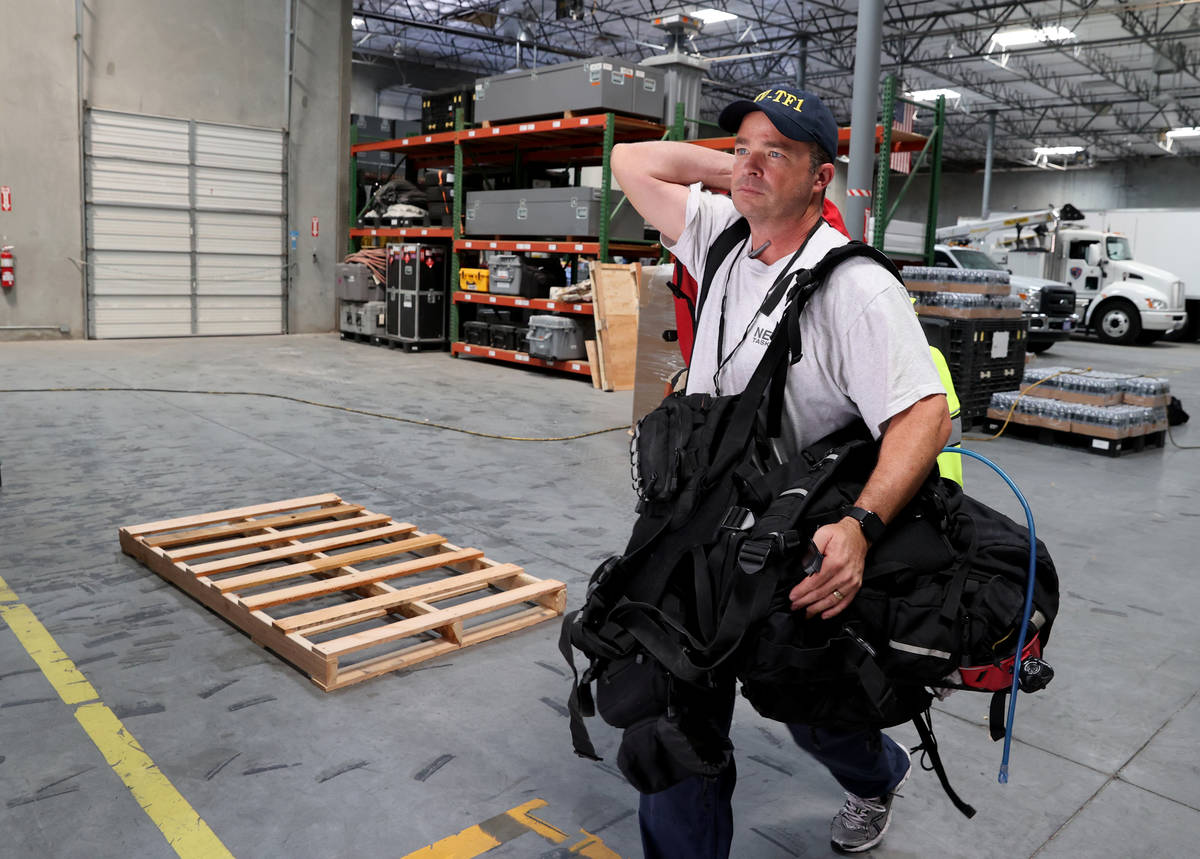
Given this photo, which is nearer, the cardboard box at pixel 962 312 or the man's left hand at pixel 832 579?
the man's left hand at pixel 832 579

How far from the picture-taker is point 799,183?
195 centimetres

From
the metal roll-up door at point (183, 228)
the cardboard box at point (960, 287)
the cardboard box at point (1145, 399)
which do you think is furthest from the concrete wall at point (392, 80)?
the cardboard box at point (1145, 399)

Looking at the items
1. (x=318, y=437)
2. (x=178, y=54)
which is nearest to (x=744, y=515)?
(x=318, y=437)

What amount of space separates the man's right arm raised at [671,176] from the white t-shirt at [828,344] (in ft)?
0.37

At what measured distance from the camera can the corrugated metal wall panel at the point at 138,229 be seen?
544 inches

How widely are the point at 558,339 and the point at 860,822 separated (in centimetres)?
926

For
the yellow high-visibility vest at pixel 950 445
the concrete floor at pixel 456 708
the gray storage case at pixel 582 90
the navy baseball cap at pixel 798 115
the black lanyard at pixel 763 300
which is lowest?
the concrete floor at pixel 456 708

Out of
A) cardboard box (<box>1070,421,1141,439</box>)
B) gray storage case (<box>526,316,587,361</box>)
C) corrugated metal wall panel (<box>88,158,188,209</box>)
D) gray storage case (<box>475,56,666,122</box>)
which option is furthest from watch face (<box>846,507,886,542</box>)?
corrugated metal wall panel (<box>88,158,188,209</box>)

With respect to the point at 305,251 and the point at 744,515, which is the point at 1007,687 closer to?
the point at 744,515

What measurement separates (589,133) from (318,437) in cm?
673

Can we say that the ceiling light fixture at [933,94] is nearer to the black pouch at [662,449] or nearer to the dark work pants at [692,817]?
the black pouch at [662,449]

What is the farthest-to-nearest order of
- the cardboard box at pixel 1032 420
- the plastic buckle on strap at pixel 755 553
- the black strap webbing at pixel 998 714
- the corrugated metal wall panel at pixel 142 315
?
→ the corrugated metal wall panel at pixel 142 315 < the cardboard box at pixel 1032 420 < the black strap webbing at pixel 998 714 < the plastic buckle on strap at pixel 755 553

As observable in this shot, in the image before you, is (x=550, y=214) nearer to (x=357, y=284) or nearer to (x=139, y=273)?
(x=357, y=284)

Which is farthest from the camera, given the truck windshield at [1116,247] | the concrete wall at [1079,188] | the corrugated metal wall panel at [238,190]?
the concrete wall at [1079,188]
